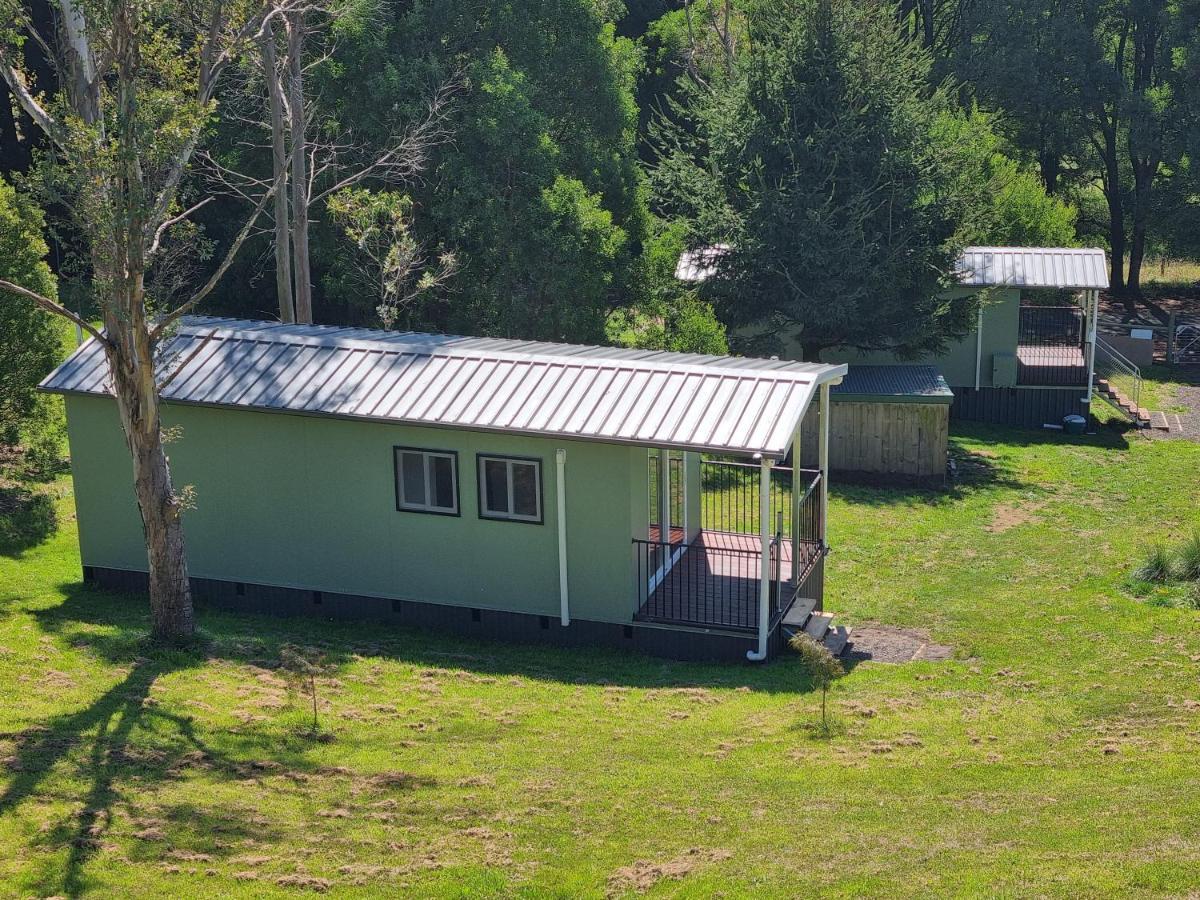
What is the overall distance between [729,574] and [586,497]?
266cm

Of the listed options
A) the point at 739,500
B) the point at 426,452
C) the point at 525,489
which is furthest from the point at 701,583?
the point at 739,500

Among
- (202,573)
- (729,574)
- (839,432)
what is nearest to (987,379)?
(839,432)

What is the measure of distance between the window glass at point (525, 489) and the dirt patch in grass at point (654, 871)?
6.62 meters

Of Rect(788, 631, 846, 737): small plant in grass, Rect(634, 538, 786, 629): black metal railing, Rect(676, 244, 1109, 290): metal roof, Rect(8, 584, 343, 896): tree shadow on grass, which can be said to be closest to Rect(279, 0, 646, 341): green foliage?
Rect(676, 244, 1109, 290): metal roof

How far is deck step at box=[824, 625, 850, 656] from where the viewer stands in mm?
17047

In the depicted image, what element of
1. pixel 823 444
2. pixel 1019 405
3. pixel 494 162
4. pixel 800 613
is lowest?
pixel 1019 405

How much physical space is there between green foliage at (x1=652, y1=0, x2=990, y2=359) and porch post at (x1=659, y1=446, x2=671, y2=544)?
11845mm

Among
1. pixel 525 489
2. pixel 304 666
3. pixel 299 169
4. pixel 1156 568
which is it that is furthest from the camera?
pixel 299 169

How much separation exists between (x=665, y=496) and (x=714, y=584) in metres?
1.45

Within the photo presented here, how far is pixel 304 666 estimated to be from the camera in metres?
15.2

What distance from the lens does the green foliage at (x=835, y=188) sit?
29.0 meters

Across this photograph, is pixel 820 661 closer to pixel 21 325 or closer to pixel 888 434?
pixel 888 434

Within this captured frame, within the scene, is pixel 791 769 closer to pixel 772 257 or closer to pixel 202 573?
pixel 202 573

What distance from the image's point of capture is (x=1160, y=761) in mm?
12703
